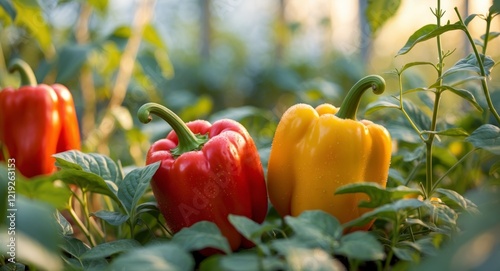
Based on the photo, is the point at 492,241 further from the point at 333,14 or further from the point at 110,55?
the point at 333,14

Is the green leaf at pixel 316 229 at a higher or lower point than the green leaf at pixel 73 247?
higher

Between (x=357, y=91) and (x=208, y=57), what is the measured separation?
3457mm

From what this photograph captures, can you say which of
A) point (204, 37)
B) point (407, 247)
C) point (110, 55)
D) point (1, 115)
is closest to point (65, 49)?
point (110, 55)

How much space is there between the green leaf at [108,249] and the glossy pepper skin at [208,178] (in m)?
0.10

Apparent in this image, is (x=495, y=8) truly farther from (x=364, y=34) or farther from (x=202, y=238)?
(x=364, y=34)

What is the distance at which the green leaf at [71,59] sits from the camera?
58.2 inches

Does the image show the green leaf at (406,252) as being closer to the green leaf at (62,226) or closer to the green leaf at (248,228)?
the green leaf at (248,228)

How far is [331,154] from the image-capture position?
2.58ft

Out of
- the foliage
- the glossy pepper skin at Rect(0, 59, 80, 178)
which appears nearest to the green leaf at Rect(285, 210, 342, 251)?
the foliage

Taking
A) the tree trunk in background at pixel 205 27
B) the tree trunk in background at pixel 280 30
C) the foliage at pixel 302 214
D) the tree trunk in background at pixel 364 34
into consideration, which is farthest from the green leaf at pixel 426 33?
the tree trunk in background at pixel 205 27

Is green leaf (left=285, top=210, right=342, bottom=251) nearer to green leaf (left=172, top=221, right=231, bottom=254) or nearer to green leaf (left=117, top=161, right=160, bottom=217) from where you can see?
green leaf (left=172, top=221, right=231, bottom=254)

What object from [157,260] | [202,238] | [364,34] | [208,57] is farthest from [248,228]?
[208,57]

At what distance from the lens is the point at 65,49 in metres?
1.55

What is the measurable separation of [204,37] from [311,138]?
11.8 feet
